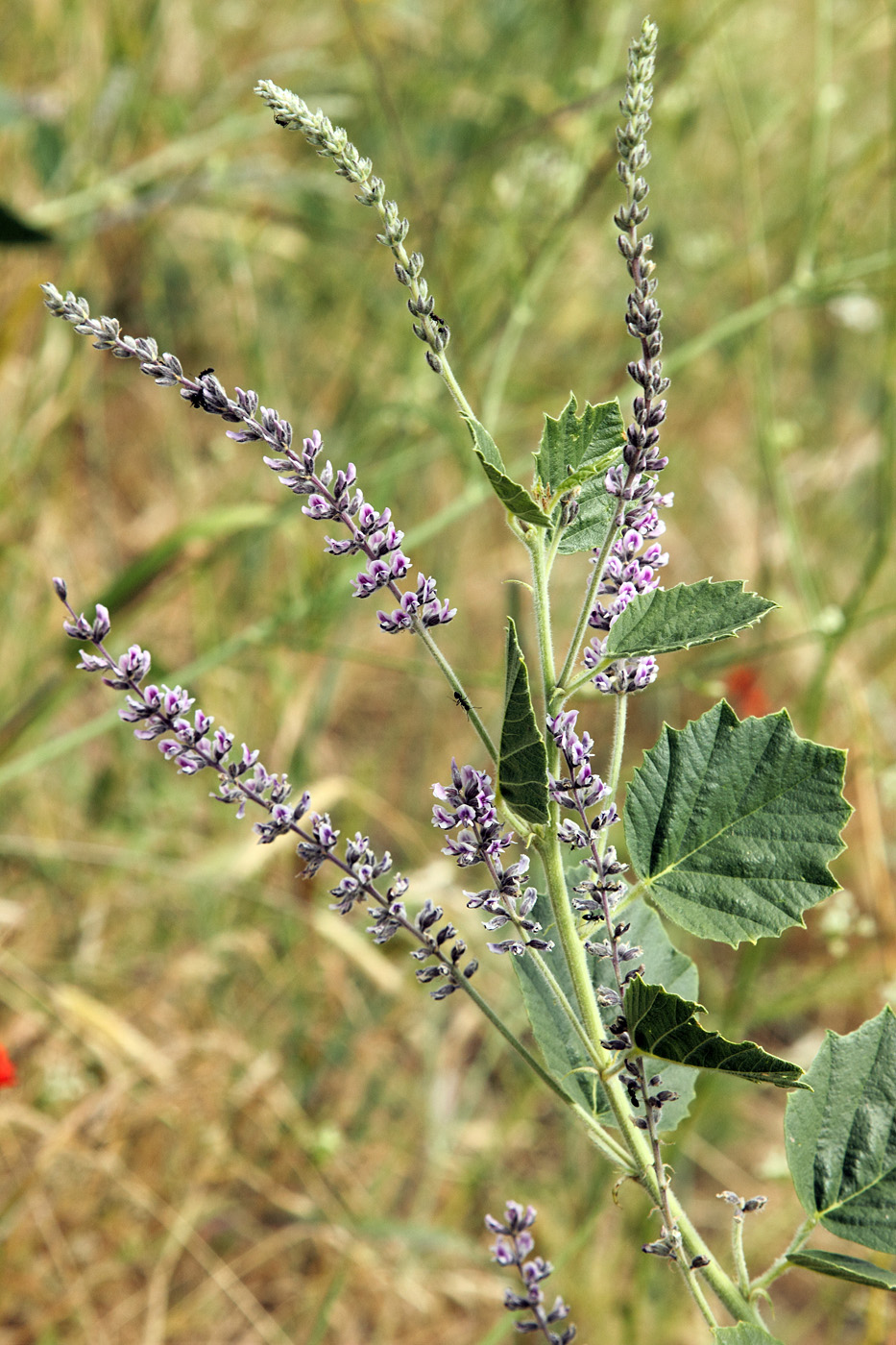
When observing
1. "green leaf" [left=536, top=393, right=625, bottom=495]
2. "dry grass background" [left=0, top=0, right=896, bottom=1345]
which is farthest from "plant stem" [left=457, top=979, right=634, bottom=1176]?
"dry grass background" [left=0, top=0, right=896, bottom=1345]

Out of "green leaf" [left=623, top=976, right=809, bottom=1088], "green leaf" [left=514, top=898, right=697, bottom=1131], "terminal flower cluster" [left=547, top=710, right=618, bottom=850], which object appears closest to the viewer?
"green leaf" [left=623, top=976, right=809, bottom=1088]

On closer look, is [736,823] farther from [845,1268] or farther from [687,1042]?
[845,1268]

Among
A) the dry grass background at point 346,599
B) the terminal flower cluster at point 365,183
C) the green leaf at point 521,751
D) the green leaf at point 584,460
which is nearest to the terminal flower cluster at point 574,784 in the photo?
the green leaf at point 521,751

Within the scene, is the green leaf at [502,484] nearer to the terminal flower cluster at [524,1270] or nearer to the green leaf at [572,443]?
the green leaf at [572,443]

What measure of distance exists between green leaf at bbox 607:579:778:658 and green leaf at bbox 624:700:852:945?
0.27 ft

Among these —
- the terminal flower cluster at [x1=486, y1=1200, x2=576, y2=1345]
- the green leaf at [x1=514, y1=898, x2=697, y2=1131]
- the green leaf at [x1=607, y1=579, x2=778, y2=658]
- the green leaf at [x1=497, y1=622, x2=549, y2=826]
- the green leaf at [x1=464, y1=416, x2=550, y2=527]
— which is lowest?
the terminal flower cluster at [x1=486, y1=1200, x2=576, y2=1345]

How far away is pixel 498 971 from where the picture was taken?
2.91 m

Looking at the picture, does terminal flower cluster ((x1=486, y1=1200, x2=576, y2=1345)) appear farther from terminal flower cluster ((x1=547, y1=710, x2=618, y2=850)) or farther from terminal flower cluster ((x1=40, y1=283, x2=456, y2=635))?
terminal flower cluster ((x1=40, y1=283, x2=456, y2=635))

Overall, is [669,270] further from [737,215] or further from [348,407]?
[348,407]

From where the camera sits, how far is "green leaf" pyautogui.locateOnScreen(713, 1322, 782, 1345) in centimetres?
79

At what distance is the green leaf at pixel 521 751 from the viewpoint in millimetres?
728

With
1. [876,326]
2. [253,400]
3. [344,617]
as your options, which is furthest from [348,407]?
[253,400]

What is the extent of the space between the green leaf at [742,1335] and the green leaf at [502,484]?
563mm

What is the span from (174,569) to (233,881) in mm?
757
